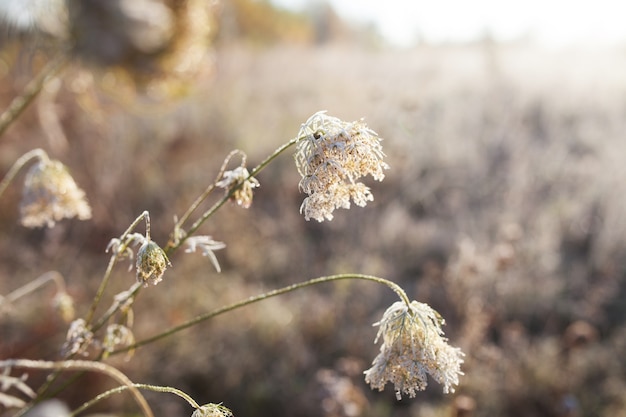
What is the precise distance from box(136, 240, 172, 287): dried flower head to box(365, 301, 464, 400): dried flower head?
1.34ft

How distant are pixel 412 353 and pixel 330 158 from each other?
0.39 metres

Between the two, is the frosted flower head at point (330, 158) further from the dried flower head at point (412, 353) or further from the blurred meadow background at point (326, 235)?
the blurred meadow background at point (326, 235)

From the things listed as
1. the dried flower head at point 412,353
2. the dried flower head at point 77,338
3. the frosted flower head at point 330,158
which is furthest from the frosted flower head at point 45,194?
the dried flower head at point 412,353

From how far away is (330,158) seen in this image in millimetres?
1008

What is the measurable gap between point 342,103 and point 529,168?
3.60 m

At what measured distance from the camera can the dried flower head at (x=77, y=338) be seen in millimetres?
1137

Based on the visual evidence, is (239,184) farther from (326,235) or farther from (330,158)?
(326,235)

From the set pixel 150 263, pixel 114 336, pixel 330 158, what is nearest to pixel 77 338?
pixel 114 336

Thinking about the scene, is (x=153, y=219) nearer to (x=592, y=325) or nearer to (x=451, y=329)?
(x=451, y=329)

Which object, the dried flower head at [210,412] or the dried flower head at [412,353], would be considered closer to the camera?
the dried flower head at [210,412]

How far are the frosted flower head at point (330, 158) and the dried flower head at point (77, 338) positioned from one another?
1.74 feet

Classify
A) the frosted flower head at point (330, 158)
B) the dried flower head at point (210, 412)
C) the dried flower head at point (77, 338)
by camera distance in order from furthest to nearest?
the dried flower head at point (77, 338), the frosted flower head at point (330, 158), the dried flower head at point (210, 412)

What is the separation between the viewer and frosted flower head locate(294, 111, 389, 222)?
3.31 ft

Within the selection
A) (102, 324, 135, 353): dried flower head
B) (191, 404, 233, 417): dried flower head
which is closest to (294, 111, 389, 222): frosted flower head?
(191, 404, 233, 417): dried flower head
